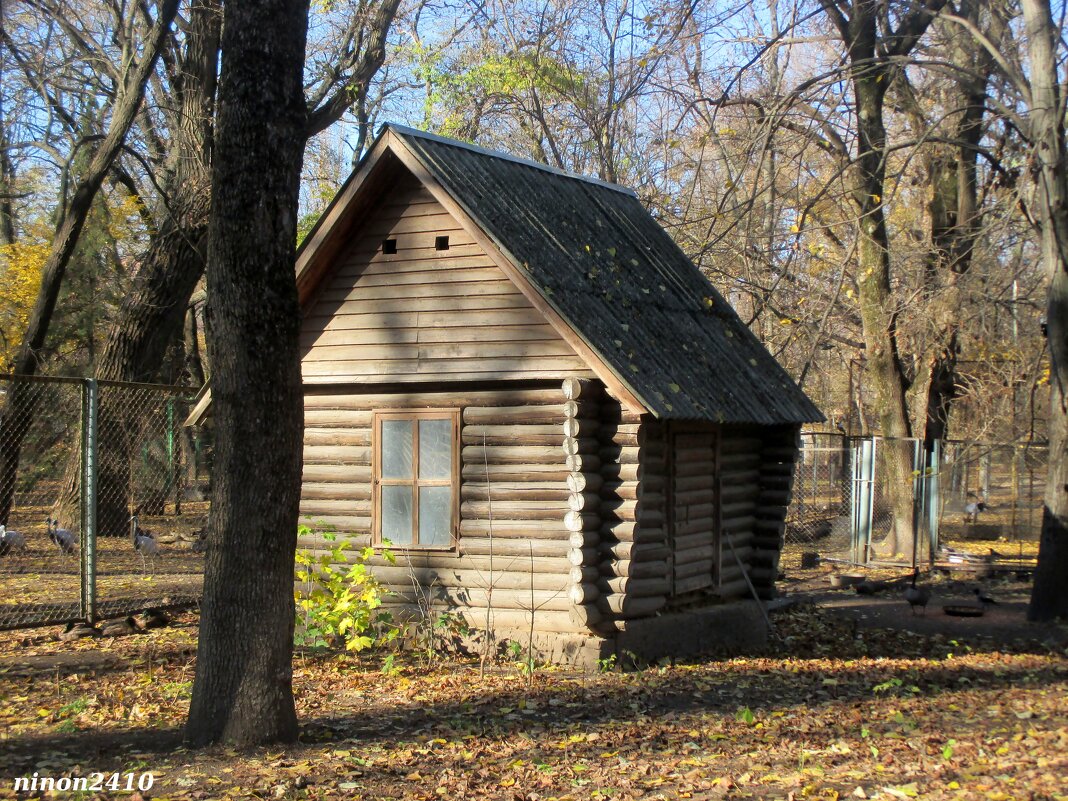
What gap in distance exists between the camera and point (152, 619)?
39.7 ft

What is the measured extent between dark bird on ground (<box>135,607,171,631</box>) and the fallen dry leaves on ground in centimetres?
32

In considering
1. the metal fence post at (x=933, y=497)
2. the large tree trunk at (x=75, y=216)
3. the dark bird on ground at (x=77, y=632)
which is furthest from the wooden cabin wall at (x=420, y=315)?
the metal fence post at (x=933, y=497)

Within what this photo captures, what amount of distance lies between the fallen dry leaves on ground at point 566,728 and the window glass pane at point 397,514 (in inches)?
56.6

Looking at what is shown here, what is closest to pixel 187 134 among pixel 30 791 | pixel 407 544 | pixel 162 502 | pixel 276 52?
pixel 162 502

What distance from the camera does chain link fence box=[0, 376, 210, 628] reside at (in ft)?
38.4

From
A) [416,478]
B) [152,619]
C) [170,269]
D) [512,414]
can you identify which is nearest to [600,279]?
[512,414]

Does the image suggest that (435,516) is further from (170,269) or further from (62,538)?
(170,269)

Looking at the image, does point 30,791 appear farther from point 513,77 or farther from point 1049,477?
point 513,77

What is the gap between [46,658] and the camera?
34.9 feet

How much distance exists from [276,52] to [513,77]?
2128 cm

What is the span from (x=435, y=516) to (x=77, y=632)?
3972 millimetres

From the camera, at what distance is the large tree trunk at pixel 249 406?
24.3 ft

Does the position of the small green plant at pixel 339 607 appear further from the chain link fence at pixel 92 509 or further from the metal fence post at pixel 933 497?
the metal fence post at pixel 933 497

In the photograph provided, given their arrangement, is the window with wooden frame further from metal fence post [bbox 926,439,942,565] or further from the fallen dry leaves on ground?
metal fence post [bbox 926,439,942,565]
